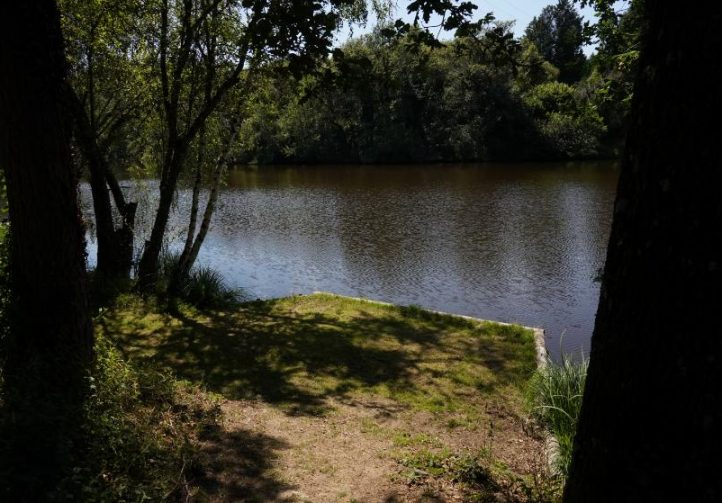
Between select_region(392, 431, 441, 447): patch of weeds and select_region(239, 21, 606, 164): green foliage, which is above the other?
select_region(239, 21, 606, 164): green foliage

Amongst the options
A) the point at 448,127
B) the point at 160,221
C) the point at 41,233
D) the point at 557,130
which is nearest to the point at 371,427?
the point at 41,233

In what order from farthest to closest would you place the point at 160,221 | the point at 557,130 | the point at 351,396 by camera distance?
the point at 557,130 → the point at 160,221 → the point at 351,396

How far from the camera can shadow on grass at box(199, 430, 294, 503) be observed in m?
3.84

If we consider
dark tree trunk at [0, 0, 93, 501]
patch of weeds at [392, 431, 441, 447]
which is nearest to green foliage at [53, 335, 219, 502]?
dark tree trunk at [0, 0, 93, 501]

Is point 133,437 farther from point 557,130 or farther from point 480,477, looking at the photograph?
point 557,130

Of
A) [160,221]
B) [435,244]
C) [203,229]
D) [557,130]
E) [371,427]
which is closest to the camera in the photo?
[371,427]

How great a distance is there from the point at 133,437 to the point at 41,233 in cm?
171

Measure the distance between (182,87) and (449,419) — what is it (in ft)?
26.0

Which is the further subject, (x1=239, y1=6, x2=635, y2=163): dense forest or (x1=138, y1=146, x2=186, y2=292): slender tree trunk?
(x1=239, y1=6, x2=635, y2=163): dense forest

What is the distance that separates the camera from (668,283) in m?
1.70

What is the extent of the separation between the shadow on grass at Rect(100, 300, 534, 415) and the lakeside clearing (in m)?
0.03

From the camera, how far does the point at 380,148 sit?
5162 centimetres

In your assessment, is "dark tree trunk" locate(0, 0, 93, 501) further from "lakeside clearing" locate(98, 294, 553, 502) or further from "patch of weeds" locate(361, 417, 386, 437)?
"patch of weeds" locate(361, 417, 386, 437)

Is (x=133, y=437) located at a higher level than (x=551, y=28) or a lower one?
lower
